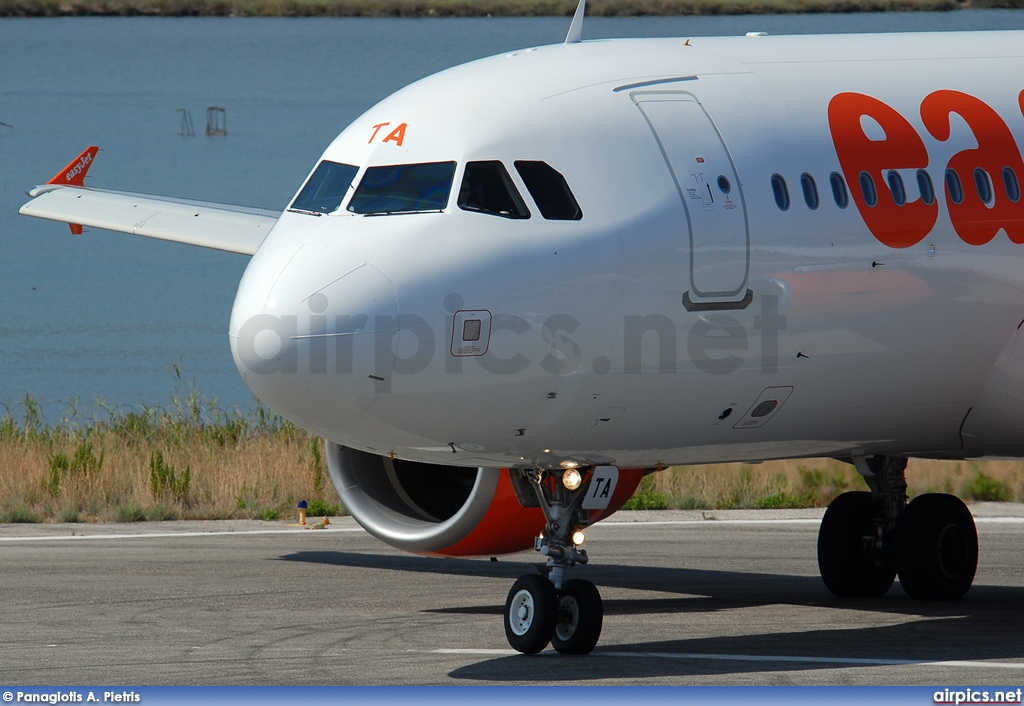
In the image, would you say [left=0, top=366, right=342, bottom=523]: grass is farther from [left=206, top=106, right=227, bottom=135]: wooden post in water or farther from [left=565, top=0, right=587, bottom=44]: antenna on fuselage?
[left=206, top=106, right=227, bottom=135]: wooden post in water

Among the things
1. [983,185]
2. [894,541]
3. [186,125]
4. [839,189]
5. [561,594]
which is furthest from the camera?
[186,125]

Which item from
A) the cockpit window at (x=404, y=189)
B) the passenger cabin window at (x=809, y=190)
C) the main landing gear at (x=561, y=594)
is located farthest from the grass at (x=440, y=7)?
the cockpit window at (x=404, y=189)

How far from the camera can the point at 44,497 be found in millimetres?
21141

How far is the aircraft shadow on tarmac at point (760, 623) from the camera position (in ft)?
37.9

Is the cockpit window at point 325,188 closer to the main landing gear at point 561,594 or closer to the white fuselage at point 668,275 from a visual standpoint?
the white fuselage at point 668,275

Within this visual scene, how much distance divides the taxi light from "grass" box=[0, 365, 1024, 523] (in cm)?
955

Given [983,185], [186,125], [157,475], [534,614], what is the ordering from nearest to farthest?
[534,614]
[983,185]
[157,475]
[186,125]

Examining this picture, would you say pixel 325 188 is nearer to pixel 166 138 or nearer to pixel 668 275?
pixel 668 275

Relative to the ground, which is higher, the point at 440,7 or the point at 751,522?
the point at 440,7

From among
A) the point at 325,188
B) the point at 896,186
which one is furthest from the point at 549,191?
the point at 896,186

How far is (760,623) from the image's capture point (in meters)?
13.9

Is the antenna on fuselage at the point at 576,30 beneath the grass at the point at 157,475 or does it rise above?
above

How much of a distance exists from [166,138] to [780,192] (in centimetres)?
6157

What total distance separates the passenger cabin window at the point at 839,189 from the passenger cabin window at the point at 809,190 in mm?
166
